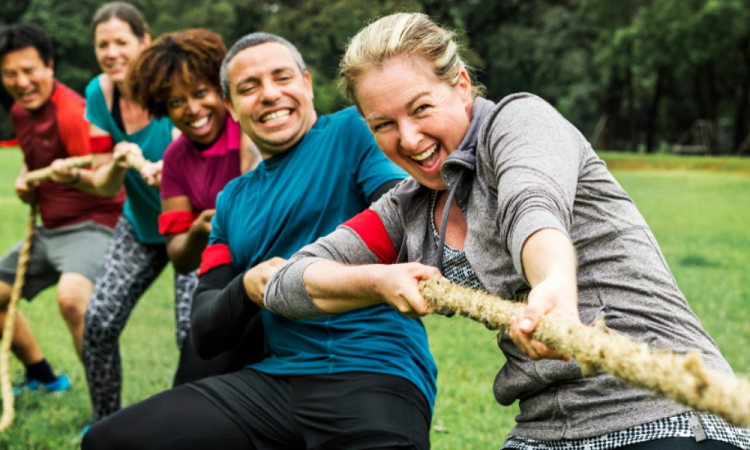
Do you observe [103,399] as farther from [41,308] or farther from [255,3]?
[255,3]

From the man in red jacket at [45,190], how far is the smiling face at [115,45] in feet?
1.81

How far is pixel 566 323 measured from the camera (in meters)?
1.38

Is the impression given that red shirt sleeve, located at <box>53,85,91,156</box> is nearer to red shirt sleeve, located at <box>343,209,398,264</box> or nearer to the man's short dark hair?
the man's short dark hair

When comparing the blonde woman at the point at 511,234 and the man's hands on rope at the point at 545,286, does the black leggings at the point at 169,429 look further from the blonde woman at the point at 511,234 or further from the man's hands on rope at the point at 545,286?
the man's hands on rope at the point at 545,286

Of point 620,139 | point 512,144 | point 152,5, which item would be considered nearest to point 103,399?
point 512,144

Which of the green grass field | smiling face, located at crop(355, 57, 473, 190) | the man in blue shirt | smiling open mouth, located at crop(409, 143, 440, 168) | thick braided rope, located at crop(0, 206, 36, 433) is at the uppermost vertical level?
smiling face, located at crop(355, 57, 473, 190)

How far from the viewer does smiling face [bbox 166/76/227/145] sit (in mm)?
3898

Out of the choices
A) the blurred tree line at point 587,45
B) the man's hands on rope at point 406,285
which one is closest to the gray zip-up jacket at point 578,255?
the man's hands on rope at point 406,285

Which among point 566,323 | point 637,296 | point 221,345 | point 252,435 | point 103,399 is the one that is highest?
point 566,323

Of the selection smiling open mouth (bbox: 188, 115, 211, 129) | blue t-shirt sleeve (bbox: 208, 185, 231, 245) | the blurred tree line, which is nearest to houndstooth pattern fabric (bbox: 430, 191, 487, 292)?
blue t-shirt sleeve (bbox: 208, 185, 231, 245)

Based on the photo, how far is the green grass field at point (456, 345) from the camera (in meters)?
4.66

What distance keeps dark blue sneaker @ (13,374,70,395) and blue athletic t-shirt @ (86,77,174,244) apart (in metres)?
1.73

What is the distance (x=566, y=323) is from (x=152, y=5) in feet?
174

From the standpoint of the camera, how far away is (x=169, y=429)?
271 cm
